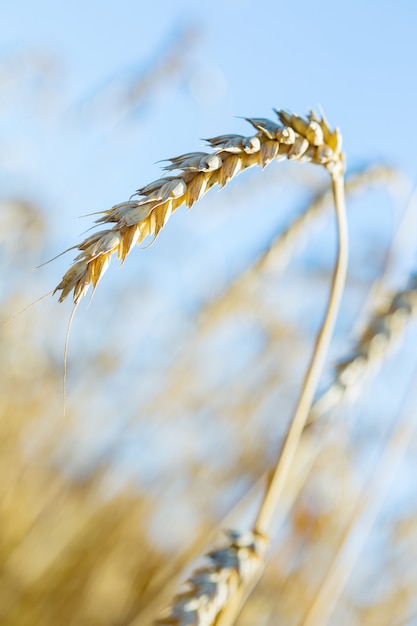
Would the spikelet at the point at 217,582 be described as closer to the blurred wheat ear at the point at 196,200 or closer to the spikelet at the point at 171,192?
the blurred wheat ear at the point at 196,200

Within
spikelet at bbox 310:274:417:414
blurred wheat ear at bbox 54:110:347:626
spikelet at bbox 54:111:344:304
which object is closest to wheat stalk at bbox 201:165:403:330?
spikelet at bbox 310:274:417:414

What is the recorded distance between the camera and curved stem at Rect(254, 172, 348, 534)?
0.81m

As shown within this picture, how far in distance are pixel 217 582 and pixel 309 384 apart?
23 centimetres

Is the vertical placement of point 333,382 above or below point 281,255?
below

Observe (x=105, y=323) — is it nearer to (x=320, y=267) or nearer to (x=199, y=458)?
(x=199, y=458)

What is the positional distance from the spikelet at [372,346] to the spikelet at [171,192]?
0.33 m

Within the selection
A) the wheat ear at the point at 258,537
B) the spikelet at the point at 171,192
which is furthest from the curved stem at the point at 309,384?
the spikelet at the point at 171,192

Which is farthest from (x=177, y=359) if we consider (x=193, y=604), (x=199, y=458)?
(x=193, y=604)

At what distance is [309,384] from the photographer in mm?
837

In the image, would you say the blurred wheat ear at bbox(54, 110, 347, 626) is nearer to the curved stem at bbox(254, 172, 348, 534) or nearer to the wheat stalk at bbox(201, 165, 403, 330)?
the curved stem at bbox(254, 172, 348, 534)

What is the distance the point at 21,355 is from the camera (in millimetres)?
1799

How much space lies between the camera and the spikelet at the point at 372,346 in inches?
35.4

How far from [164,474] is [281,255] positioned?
0.73 meters

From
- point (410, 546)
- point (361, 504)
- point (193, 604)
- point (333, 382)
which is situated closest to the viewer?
point (193, 604)
